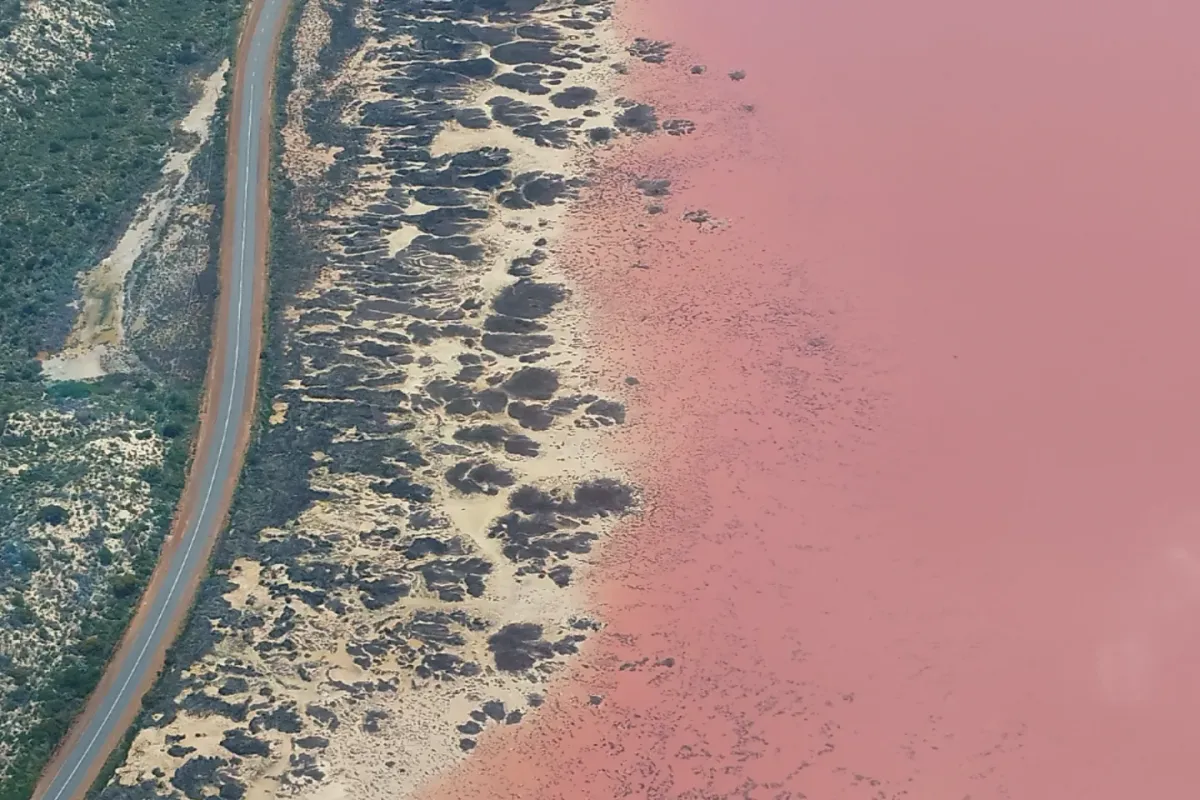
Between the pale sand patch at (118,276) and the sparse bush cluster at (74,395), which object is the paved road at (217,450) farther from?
the pale sand patch at (118,276)

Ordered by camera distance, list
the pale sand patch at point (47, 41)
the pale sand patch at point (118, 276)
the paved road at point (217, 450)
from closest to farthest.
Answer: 1. the paved road at point (217, 450)
2. the pale sand patch at point (118, 276)
3. the pale sand patch at point (47, 41)

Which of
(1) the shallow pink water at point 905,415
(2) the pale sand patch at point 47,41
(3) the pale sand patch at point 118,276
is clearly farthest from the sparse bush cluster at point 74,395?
(1) the shallow pink water at point 905,415

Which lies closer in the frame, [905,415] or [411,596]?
[411,596]

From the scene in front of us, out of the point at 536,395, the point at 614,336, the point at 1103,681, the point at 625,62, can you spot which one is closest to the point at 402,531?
the point at 536,395

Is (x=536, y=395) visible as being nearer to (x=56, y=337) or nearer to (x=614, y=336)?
(x=614, y=336)

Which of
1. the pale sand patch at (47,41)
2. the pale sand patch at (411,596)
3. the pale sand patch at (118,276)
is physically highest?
the pale sand patch at (47,41)

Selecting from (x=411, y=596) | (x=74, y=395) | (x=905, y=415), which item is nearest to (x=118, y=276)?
(x=74, y=395)

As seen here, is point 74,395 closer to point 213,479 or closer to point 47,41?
point 213,479
